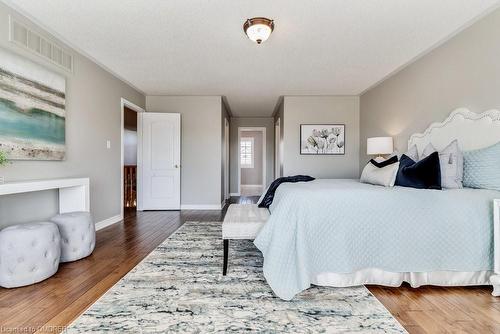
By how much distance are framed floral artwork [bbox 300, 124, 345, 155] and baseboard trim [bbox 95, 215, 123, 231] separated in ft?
12.0

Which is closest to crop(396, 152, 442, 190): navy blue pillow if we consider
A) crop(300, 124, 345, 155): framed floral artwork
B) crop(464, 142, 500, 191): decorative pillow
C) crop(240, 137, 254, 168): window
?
crop(464, 142, 500, 191): decorative pillow

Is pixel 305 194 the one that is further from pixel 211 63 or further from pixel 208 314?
pixel 211 63

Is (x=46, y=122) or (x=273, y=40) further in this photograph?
(x=273, y=40)

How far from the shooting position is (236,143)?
8180 mm

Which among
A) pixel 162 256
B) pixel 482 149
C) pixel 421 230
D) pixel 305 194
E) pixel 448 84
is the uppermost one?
pixel 448 84

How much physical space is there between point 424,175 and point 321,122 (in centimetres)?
331

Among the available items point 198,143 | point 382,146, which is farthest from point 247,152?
point 382,146

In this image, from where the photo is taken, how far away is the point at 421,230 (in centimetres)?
189

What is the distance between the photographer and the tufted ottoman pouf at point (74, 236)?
2414 millimetres

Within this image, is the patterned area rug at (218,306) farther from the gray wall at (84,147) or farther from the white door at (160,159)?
the white door at (160,159)

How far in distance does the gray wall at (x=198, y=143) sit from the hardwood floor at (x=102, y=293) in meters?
2.89

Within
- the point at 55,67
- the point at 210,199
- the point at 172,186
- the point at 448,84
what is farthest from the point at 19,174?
the point at 448,84

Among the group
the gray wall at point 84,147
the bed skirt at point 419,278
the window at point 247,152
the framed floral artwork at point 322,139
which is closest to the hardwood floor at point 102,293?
the bed skirt at point 419,278

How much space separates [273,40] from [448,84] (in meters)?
2.05
